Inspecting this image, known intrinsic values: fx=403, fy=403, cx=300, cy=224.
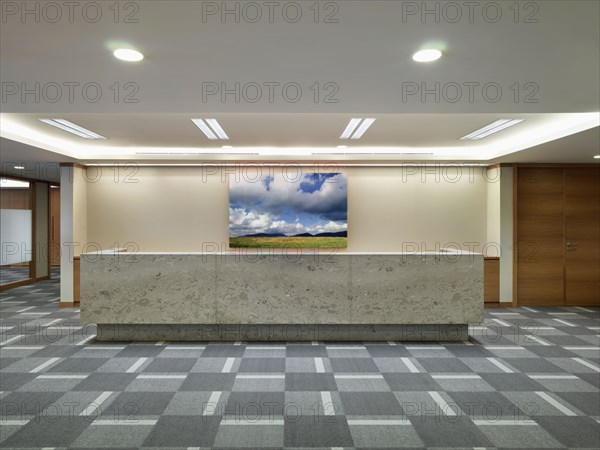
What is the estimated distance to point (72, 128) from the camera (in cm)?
523

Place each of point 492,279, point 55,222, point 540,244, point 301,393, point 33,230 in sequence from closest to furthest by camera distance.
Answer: point 301,393 → point 492,279 → point 540,244 → point 33,230 → point 55,222

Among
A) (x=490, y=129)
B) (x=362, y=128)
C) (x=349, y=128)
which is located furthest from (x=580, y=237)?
(x=349, y=128)

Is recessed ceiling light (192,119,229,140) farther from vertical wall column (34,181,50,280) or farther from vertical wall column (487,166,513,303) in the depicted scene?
vertical wall column (34,181,50,280)

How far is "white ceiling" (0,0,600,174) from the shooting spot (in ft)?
6.93

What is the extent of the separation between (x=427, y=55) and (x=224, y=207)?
5.44 meters

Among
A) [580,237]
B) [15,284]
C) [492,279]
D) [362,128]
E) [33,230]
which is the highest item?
[362,128]

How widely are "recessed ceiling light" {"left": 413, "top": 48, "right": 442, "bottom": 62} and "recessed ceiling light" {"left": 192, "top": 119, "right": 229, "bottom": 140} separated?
2.83 meters

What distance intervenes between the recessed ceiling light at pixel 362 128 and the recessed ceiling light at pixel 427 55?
216 cm

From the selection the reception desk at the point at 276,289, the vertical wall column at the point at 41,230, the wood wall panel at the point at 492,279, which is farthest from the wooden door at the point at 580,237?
the vertical wall column at the point at 41,230

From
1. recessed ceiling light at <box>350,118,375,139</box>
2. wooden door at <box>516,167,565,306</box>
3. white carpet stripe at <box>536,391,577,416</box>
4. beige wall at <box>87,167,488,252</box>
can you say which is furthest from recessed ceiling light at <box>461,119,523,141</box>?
white carpet stripe at <box>536,391,577,416</box>

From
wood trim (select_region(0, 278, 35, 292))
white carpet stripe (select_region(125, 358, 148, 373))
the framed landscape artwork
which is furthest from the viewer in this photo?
wood trim (select_region(0, 278, 35, 292))

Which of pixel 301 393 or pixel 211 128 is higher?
pixel 211 128

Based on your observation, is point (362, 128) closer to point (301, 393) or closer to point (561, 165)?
point (301, 393)

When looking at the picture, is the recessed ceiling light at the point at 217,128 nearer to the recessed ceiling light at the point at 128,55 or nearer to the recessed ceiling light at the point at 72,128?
the recessed ceiling light at the point at 72,128
